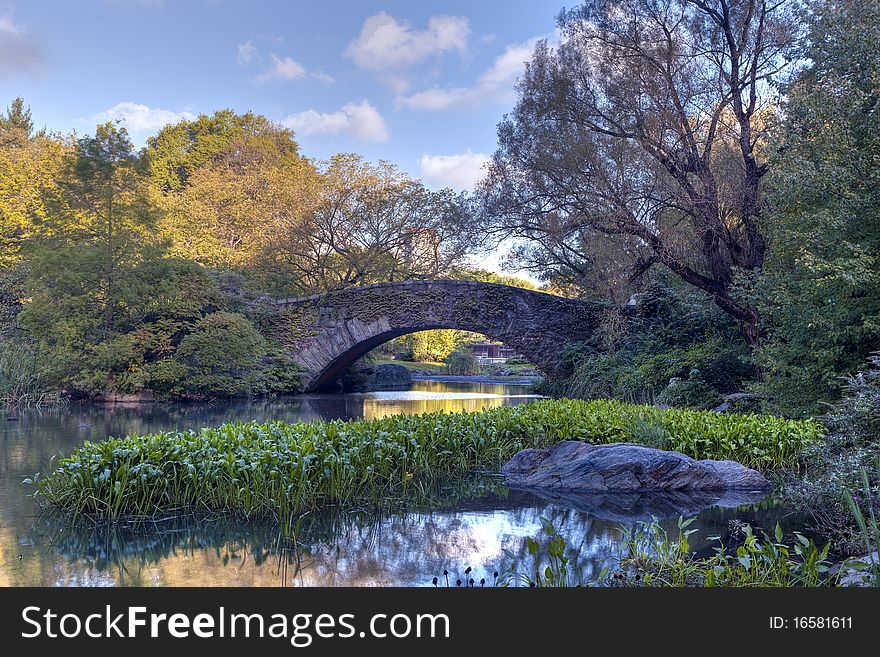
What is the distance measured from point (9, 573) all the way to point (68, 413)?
1011 cm

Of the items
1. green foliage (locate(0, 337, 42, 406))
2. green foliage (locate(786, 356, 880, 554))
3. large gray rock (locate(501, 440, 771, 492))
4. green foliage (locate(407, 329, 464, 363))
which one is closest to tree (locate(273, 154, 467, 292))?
green foliage (locate(0, 337, 42, 406))

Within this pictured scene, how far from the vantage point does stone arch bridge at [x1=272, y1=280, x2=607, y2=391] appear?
17.6 meters

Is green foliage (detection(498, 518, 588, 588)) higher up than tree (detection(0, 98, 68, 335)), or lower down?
lower down

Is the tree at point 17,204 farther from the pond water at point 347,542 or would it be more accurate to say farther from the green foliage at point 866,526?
the green foliage at point 866,526

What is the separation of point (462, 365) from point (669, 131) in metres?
22.7

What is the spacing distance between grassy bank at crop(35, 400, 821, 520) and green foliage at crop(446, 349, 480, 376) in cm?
2488

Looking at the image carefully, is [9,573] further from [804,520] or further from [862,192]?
[862,192]

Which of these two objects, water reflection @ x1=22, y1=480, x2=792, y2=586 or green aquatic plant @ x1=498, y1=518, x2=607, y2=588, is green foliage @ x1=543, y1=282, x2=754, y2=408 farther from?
green aquatic plant @ x1=498, y1=518, x2=607, y2=588

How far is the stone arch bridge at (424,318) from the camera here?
17.6 metres

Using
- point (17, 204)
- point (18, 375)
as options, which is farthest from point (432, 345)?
point (18, 375)

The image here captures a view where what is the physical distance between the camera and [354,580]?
13.3ft

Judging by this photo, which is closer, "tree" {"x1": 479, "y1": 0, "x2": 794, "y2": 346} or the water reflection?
the water reflection

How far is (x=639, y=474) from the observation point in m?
6.84
